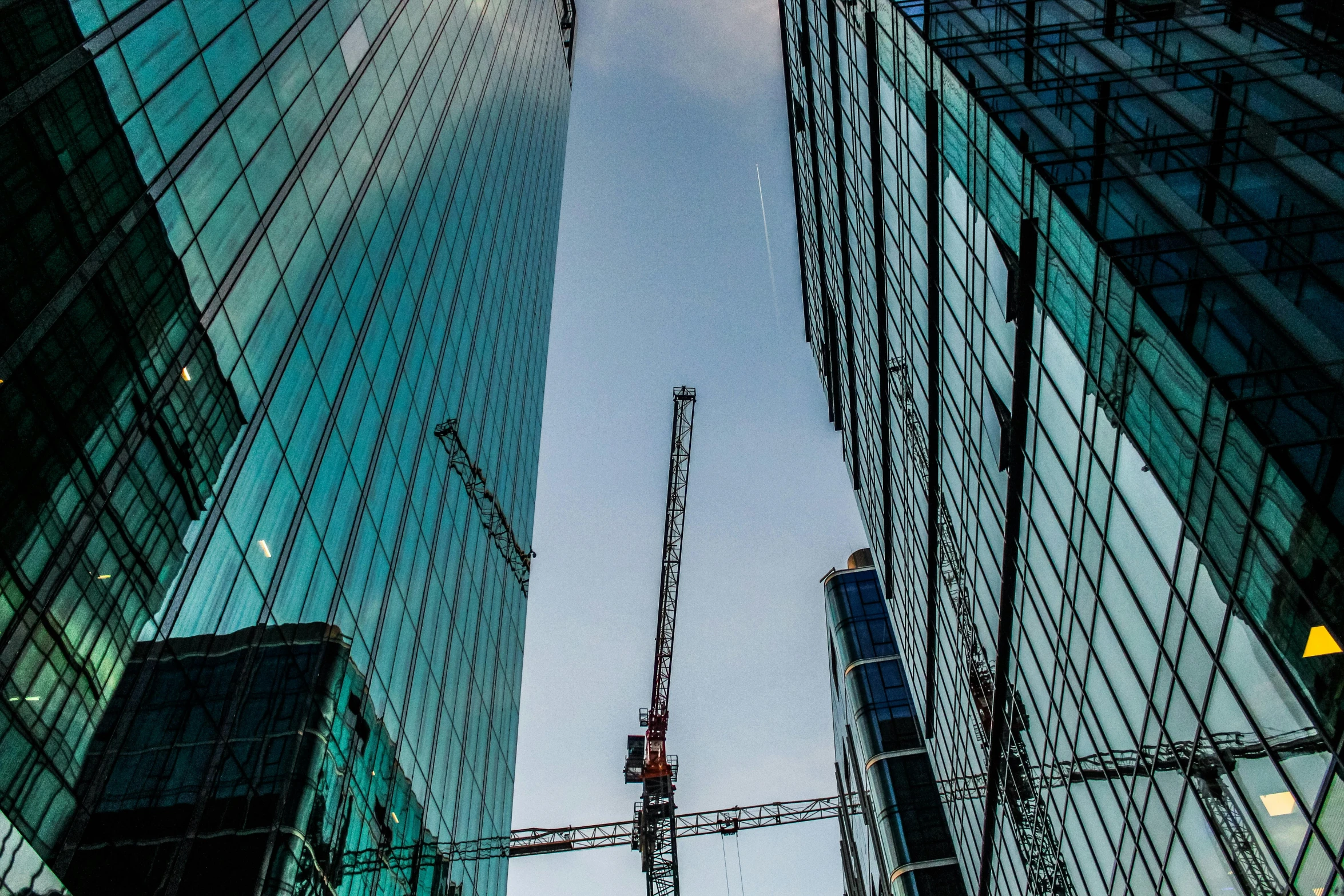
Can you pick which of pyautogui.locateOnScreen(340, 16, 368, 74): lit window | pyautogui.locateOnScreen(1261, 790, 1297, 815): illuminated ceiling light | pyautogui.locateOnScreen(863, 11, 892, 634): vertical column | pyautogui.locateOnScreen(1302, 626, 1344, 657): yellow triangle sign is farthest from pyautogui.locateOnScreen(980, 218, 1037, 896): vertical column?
pyautogui.locateOnScreen(340, 16, 368, 74): lit window

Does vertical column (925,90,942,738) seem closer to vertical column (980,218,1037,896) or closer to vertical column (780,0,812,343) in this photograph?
vertical column (980,218,1037,896)

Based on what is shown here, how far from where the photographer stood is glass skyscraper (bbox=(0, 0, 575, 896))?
50.6 feet

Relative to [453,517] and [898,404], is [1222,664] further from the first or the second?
[453,517]

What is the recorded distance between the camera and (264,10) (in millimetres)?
25609

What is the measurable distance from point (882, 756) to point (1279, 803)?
50006 mm

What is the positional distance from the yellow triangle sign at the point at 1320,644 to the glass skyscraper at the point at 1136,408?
0.05 metres

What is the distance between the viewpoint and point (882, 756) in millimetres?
62156

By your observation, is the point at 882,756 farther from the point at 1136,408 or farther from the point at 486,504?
the point at 1136,408

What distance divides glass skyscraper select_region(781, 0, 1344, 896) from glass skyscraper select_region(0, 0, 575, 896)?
58.5ft

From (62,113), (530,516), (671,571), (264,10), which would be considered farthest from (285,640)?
(671,571)

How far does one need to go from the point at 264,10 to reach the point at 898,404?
1038 inches

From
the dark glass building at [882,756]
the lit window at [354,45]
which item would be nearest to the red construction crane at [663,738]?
the dark glass building at [882,756]

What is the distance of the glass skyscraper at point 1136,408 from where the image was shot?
1372 centimetres

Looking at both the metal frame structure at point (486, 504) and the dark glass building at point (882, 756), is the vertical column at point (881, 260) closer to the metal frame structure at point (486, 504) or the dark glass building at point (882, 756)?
the dark glass building at point (882, 756)
